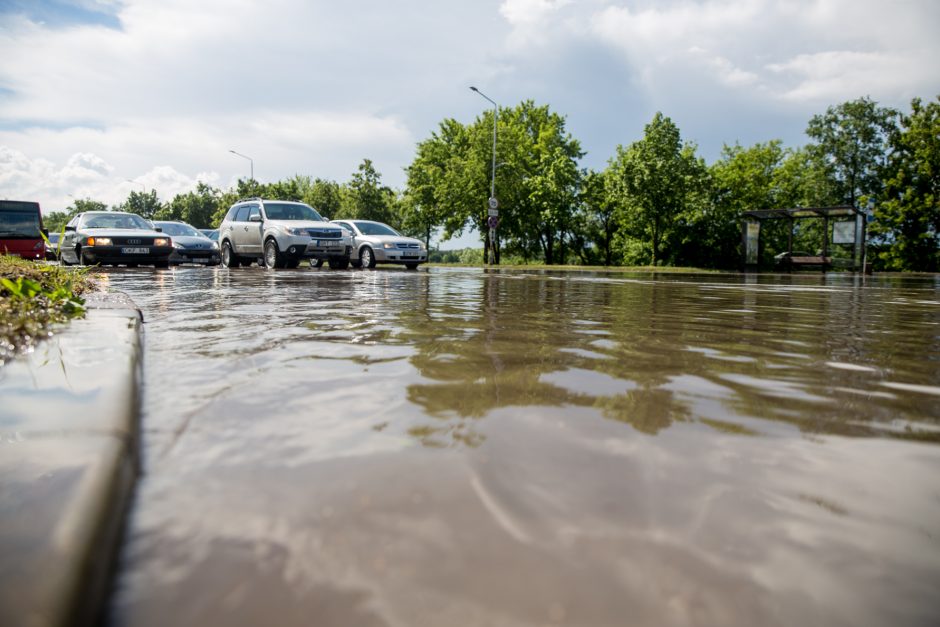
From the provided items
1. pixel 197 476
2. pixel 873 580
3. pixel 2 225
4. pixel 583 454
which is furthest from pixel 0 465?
pixel 2 225

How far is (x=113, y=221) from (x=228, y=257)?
3130 mm

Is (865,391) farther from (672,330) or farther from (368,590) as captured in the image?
(368,590)

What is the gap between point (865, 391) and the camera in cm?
249

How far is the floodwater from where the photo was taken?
40.0 inches

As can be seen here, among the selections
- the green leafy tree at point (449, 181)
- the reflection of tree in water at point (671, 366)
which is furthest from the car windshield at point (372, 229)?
the green leafy tree at point (449, 181)

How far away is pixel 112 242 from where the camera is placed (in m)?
15.9

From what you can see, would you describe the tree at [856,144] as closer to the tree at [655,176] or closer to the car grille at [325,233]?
the tree at [655,176]

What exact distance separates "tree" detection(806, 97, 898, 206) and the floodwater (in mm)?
55426

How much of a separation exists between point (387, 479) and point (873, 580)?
0.98 meters

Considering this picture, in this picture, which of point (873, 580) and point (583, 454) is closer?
point (873, 580)

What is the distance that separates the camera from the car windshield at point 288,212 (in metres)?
17.4

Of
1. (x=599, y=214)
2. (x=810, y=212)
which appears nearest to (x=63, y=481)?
(x=810, y=212)

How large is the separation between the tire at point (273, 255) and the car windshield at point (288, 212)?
29.7 inches

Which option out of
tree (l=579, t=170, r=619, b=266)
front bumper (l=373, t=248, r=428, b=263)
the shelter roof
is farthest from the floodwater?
tree (l=579, t=170, r=619, b=266)
